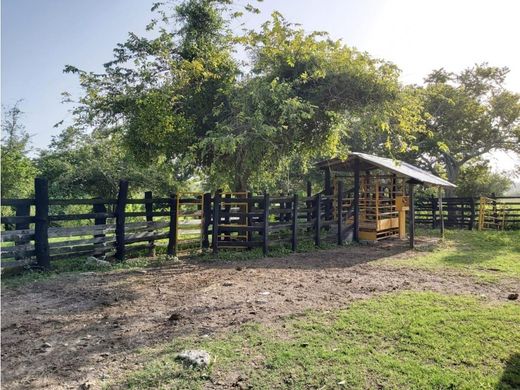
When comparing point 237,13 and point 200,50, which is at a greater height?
point 237,13

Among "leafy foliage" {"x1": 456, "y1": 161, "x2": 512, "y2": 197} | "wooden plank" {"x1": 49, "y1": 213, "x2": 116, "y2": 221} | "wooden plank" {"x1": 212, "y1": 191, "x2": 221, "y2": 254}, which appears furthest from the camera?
"leafy foliage" {"x1": 456, "y1": 161, "x2": 512, "y2": 197}

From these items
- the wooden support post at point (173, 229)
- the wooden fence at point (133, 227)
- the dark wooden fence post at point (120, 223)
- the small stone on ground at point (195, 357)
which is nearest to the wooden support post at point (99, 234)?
the wooden fence at point (133, 227)

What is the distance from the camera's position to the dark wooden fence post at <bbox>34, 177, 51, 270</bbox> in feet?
22.8

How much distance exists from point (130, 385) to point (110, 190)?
715 inches

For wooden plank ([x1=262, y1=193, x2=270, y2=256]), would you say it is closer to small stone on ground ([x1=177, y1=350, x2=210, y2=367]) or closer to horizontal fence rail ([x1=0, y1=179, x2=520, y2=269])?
horizontal fence rail ([x1=0, y1=179, x2=520, y2=269])

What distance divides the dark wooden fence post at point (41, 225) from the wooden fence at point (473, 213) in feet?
54.7

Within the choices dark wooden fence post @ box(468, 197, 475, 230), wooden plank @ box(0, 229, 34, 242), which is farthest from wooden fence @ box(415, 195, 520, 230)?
wooden plank @ box(0, 229, 34, 242)

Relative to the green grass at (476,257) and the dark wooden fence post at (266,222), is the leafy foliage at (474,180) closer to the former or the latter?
the green grass at (476,257)

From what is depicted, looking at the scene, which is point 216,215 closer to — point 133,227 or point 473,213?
point 133,227

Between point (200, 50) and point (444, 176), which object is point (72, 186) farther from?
point (444, 176)

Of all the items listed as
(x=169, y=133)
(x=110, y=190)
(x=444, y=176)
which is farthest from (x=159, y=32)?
(x=444, y=176)

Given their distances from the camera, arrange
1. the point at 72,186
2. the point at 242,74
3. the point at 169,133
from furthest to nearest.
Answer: the point at 72,186
the point at 242,74
the point at 169,133

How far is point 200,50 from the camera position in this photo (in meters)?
9.81

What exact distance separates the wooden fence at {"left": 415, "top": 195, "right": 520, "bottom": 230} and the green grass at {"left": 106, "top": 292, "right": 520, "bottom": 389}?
14.0 m
